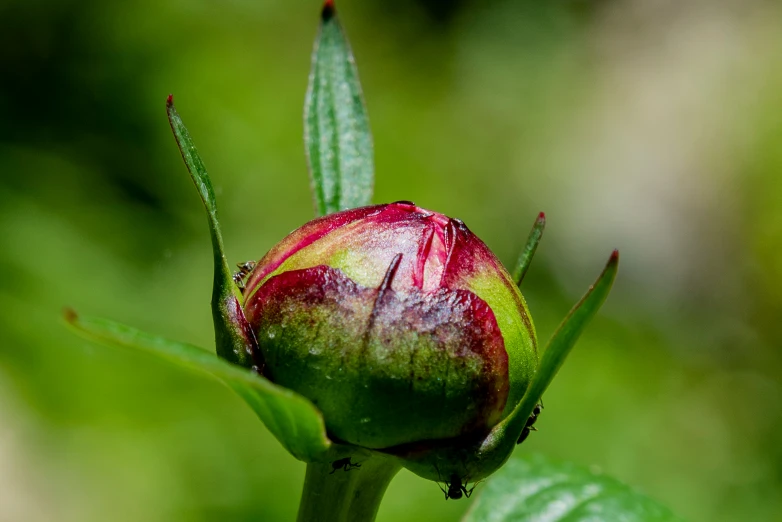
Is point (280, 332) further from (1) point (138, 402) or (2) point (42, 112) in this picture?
(2) point (42, 112)

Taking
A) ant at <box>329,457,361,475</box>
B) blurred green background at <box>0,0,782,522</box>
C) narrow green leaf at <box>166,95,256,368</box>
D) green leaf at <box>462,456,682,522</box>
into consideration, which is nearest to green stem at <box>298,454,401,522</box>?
ant at <box>329,457,361,475</box>

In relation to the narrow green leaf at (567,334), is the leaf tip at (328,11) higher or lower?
higher

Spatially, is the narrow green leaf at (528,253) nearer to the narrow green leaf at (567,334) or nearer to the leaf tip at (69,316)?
the narrow green leaf at (567,334)

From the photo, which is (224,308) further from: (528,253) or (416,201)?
(416,201)

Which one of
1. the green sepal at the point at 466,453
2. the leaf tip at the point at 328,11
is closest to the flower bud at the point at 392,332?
the green sepal at the point at 466,453

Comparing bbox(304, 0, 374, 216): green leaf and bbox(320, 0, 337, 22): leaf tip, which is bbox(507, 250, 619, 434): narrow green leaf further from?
bbox(320, 0, 337, 22): leaf tip

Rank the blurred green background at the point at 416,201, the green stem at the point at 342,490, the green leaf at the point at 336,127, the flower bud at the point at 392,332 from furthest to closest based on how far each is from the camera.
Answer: the blurred green background at the point at 416,201, the green leaf at the point at 336,127, the green stem at the point at 342,490, the flower bud at the point at 392,332
